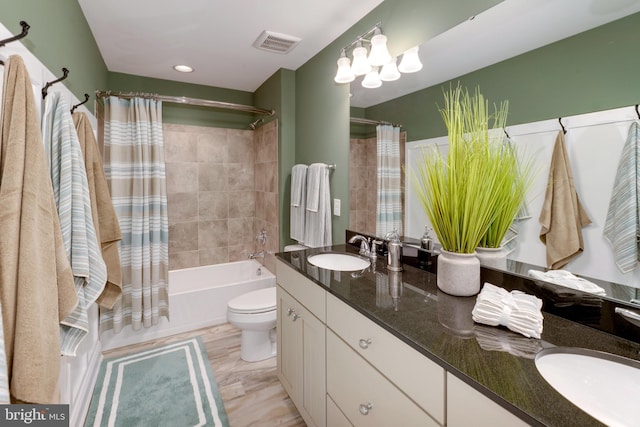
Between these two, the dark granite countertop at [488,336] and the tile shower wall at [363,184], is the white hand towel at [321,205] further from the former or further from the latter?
the dark granite countertop at [488,336]

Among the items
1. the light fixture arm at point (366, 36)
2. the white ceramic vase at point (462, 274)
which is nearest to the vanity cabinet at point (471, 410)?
the white ceramic vase at point (462, 274)

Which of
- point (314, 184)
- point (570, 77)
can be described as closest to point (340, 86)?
point (314, 184)

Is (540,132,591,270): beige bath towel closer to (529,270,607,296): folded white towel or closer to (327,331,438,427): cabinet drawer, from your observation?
(529,270,607,296): folded white towel

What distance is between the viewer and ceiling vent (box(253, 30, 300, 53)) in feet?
6.81

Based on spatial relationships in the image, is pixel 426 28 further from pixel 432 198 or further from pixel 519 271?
pixel 519 271

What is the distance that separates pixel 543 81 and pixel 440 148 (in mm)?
427

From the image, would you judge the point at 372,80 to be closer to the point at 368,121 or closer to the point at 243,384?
the point at 368,121

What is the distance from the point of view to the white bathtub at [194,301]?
2549mm

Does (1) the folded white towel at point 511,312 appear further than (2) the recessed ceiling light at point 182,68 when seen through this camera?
No

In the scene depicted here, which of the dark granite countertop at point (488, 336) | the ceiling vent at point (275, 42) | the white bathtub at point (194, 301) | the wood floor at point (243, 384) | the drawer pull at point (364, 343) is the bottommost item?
the wood floor at point (243, 384)

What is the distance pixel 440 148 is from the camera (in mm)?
1361

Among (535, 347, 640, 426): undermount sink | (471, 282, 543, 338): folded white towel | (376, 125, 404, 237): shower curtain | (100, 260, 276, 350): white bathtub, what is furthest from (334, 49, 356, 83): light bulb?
(100, 260, 276, 350): white bathtub

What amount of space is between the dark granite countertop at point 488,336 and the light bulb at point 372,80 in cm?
116

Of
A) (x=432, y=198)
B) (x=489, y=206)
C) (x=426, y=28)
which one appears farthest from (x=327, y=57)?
(x=489, y=206)
